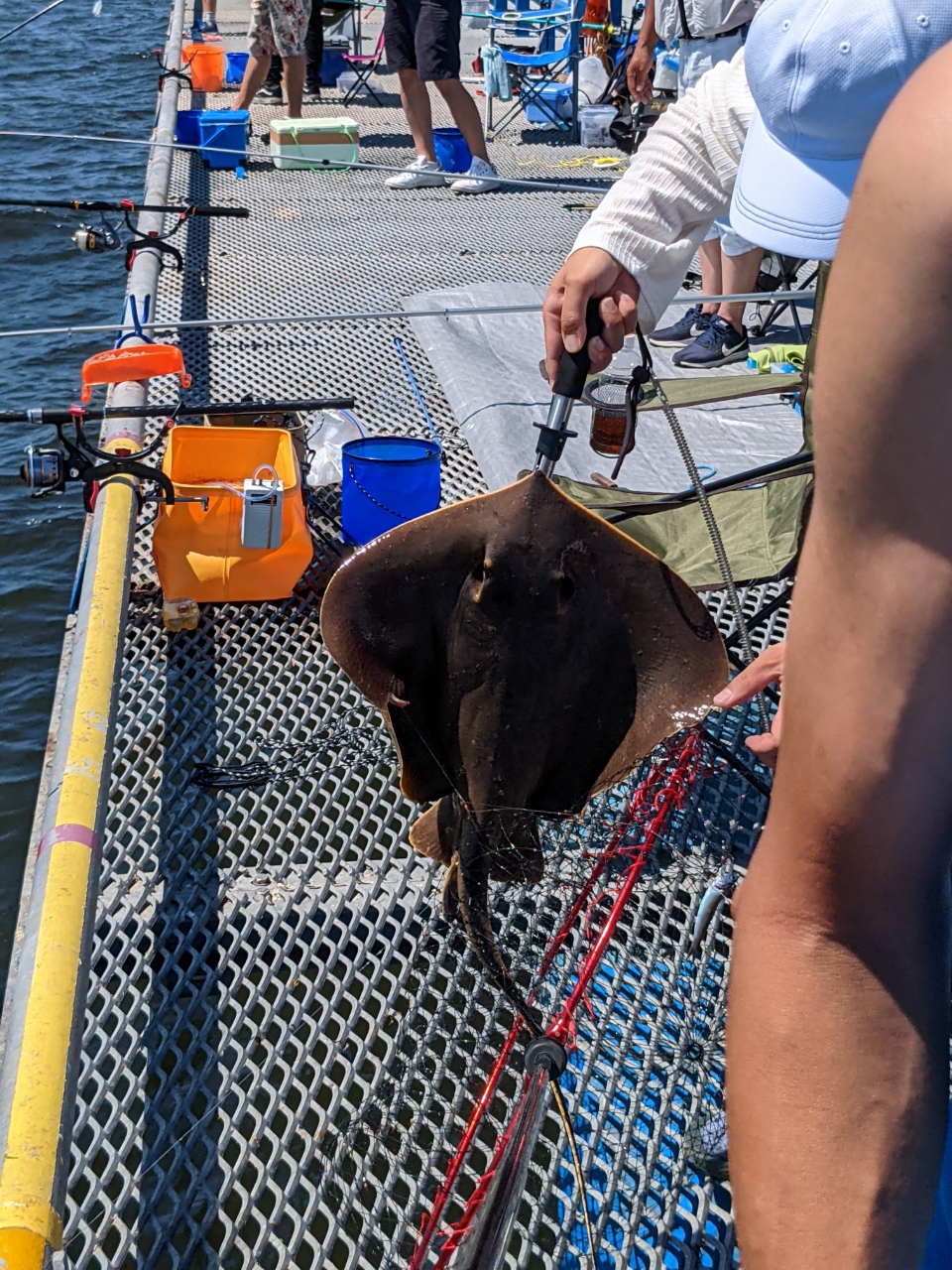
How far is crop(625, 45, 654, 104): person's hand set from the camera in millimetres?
6949

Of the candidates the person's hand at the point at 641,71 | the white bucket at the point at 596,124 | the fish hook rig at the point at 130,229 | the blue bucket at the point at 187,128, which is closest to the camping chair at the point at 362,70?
the blue bucket at the point at 187,128

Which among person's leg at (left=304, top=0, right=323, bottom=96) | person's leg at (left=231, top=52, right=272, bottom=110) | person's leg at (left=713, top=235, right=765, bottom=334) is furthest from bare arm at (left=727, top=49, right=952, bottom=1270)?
person's leg at (left=304, top=0, right=323, bottom=96)

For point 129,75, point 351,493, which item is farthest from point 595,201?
point 129,75

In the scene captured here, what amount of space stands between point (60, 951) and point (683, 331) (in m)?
4.50

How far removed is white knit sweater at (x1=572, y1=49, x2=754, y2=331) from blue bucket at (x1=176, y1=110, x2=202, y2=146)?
7.26m

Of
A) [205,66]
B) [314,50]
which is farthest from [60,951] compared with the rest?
[205,66]

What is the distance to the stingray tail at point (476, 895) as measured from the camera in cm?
210

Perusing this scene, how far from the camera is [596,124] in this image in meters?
9.47

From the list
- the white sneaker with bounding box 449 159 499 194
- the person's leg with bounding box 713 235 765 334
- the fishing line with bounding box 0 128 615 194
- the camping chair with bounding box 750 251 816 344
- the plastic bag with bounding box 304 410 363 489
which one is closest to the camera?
the plastic bag with bounding box 304 410 363 489

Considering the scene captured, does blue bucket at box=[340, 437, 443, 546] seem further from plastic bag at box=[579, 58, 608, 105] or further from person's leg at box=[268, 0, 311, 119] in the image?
plastic bag at box=[579, 58, 608, 105]

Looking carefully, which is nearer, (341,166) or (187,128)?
(341,166)

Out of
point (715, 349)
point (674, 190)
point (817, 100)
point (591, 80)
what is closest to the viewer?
point (817, 100)

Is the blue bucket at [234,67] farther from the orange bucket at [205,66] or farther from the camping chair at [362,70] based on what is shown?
the camping chair at [362,70]

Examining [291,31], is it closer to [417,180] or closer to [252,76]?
[252,76]
